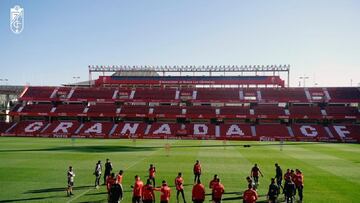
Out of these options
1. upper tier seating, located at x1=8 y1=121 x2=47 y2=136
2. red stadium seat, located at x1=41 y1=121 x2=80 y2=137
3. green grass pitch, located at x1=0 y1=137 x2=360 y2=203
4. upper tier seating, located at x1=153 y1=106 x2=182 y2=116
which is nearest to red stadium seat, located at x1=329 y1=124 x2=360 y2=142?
green grass pitch, located at x1=0 y1=137 x2=360 y2=203

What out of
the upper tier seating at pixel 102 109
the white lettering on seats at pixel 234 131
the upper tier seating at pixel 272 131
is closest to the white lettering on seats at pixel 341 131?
the upper tier seating at pixel 272 131

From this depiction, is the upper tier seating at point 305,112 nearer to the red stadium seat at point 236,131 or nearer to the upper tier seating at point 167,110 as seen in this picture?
the red stadium seat at point 236,131

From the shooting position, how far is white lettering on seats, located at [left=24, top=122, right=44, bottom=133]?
7075 cm

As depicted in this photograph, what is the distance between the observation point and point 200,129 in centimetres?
7062

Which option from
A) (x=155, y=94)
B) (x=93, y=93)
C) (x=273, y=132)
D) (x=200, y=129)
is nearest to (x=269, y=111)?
(x=273, y=132)

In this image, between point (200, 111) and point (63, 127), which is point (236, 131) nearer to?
point (200, 111)

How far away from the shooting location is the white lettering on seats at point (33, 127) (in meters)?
70.8

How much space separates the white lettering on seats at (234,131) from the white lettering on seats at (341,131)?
60.0 ft

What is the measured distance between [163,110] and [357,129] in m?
39.2

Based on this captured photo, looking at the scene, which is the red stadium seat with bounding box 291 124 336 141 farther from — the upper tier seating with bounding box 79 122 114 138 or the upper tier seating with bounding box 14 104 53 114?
the upper tier seating with bounding box 14 104 53 114

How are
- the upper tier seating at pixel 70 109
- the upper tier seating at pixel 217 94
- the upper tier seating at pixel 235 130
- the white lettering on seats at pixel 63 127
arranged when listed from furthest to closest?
1. the upper tier seating at pixel 217 94
2. the upper tier seating at pixel 70 109
3. the white lettering on seats at pixel 63 127
4. the upper tier seating at pixel 235 130

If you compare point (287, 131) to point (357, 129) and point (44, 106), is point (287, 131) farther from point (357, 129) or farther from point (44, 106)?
point (44, 106)

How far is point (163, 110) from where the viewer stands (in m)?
76.2

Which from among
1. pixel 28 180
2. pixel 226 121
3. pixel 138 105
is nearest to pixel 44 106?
pixel 138 105
